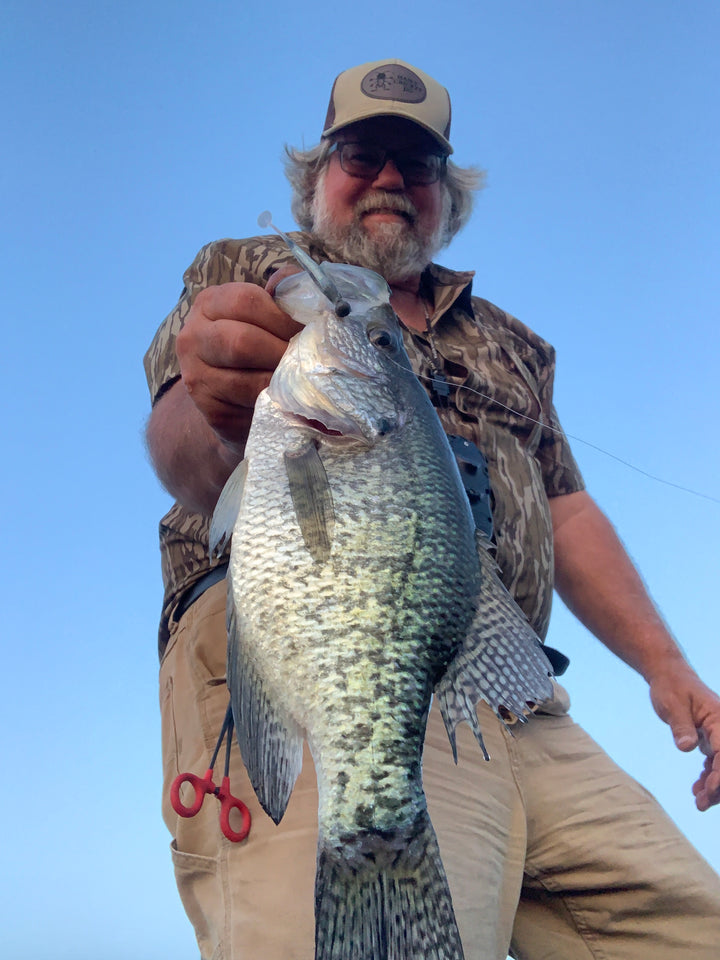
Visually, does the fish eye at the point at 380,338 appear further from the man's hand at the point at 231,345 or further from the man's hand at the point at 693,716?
the man's hand at the point at 693,716

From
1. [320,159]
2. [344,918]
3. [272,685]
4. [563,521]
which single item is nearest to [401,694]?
[272,685]

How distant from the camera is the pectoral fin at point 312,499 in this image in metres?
1.86

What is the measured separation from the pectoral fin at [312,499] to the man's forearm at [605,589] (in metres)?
1.99

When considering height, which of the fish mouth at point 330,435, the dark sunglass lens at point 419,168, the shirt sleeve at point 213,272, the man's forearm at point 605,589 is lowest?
the man's forearm at point 605,589

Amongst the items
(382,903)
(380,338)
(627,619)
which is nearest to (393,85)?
(380,338)

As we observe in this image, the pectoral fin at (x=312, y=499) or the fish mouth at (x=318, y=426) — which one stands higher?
the fish mouth at (x=318, y=426)

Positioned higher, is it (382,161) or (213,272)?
(382,161)

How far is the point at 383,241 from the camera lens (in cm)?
358

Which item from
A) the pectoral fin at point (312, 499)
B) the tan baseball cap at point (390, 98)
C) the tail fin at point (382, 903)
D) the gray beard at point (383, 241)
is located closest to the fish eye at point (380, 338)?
the pectoral fin at point (312, 499)

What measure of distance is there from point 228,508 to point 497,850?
51.8 inches

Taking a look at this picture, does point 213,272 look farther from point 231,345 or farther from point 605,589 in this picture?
point 605,589

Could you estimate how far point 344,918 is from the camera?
5.36 feet

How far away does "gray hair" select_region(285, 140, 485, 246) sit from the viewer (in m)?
4.10

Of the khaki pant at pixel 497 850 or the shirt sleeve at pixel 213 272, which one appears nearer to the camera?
the khaki pant at pixel 497 850
